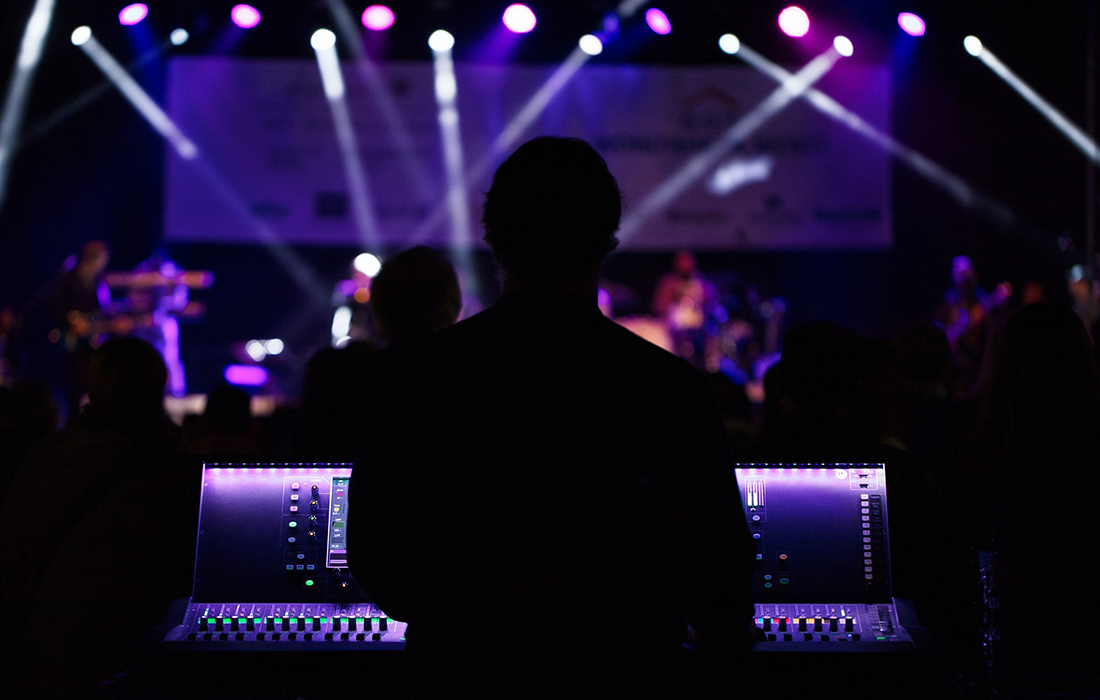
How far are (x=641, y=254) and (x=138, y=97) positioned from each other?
5.13 meters

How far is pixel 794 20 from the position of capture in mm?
7824

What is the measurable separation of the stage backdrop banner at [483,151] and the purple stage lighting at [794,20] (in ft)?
3.53

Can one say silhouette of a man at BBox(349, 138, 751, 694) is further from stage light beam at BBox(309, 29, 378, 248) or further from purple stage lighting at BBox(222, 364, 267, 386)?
purple stage lighting at BBox(222, 364, 267, 386)

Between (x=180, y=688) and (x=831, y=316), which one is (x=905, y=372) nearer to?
(x=180, y=688)

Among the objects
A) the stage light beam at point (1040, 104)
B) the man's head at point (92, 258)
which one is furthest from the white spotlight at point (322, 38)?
the stage light beam at point (1040, 104)

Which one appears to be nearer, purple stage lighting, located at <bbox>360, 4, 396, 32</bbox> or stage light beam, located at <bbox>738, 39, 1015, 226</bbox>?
purple stage lighting, located at <bbox>360, 4, 396, 32</bbox>

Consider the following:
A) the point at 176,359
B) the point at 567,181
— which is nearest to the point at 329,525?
the point at 567,181

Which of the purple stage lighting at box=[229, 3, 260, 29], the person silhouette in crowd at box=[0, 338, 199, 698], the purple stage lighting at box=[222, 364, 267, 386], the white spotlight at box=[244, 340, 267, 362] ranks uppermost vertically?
the purple stage lighting at box=[229, 3, 260, 29]

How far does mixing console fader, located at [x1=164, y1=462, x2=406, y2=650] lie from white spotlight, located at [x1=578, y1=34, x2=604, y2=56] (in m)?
7.73

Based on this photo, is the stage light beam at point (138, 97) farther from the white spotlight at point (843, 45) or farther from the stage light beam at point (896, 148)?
the white spotlight at point (843, 45)

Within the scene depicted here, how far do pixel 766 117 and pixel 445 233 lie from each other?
3.15 metres

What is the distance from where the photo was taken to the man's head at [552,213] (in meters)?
1.26

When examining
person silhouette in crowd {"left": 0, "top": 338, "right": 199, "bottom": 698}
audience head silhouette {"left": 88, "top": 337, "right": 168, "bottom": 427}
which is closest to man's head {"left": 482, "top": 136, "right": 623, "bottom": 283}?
person silhouette in crowd {"left": 0, "top": 338, "right": 199, "bottom": 698}

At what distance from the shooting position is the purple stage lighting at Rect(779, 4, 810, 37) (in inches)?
304
